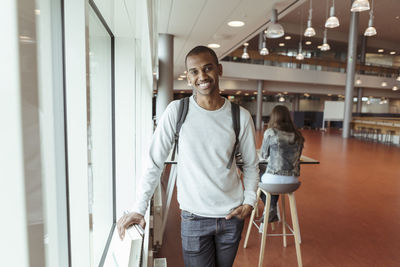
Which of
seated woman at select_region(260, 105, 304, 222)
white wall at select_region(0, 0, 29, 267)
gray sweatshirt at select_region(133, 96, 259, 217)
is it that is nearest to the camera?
white wall at select_region(0, 0, 29, 267)

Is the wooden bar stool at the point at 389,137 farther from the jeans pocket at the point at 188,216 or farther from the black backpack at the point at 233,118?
the jeans pocket at the point at 188,216

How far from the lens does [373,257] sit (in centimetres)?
279

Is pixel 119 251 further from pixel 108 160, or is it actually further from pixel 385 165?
pixel 385 165

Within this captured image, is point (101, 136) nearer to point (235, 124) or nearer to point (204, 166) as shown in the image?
point (204, 166)

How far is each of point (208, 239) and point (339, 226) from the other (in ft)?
9.41

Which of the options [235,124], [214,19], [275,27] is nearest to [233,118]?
[235,124]

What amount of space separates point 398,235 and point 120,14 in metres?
3.98

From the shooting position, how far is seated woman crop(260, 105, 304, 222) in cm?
274

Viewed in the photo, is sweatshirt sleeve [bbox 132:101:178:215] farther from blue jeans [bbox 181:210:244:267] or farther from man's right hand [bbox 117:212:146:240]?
blue jeans [bbox 181:210:244:267]

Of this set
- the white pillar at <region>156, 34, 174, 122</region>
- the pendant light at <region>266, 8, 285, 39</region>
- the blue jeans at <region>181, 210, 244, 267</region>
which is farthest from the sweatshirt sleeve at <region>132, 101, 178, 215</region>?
the white pillar at <region>156, 34, 174, 122</region>

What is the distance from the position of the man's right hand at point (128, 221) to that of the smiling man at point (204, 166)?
0.08 m

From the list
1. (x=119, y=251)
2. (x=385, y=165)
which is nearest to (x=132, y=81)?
(x=119, y=251)

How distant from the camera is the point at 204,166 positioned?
1311 millimetres

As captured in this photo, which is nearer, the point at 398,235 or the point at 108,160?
the point at 108,160
